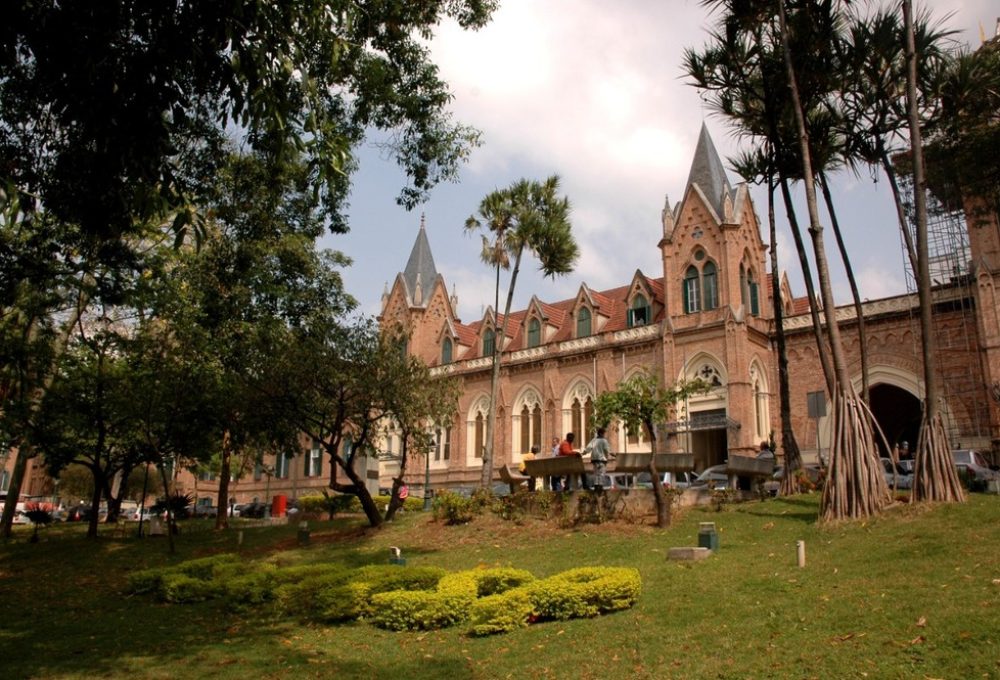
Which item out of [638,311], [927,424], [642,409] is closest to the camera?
[927,424]

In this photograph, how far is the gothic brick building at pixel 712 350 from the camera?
31.4 m

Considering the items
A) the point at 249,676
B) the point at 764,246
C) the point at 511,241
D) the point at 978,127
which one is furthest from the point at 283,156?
the point at 764,246

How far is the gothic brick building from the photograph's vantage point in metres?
31.4

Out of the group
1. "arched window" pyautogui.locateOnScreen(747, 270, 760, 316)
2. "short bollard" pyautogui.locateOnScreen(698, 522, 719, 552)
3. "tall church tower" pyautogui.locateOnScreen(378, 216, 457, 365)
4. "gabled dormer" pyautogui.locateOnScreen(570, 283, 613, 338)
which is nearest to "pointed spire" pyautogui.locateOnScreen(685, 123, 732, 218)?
"arched window" pyautogui.locateOnScreen(747, 270, 760, 316)

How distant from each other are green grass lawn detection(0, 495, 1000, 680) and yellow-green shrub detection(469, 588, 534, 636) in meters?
0.21

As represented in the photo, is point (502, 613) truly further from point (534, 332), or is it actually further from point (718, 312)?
point (534, 332)

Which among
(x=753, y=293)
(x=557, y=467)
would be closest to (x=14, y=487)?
(x=557, y=467)

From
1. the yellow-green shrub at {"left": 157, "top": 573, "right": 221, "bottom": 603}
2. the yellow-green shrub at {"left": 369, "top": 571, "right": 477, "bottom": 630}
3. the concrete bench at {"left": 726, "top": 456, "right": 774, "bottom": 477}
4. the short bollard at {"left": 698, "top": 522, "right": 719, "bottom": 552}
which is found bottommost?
the yellow-green shrub at {"left": 157, "top": 573, "right": 221, "bottom": 603}

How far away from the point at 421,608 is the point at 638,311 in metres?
30.9

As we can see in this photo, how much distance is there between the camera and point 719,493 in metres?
20.8

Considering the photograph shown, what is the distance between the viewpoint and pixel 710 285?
122 feet

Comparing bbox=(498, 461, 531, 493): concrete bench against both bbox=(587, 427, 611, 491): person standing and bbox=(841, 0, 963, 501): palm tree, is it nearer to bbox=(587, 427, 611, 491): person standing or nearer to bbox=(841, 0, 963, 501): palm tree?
bbox=(587, 427, 611, 491): person standing

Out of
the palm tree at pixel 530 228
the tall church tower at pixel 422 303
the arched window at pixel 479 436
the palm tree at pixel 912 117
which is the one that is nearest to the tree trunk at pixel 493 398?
the palm tree at pixel 530 228

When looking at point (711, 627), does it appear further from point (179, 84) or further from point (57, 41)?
point (57, 41)
